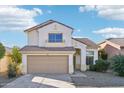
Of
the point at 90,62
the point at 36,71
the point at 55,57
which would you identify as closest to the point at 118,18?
the point at 90,62

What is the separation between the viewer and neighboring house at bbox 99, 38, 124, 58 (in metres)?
36.4

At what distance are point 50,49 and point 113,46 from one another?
984 centimetres

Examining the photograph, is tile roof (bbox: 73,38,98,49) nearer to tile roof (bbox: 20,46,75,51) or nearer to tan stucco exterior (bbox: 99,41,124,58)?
tan stucco exterior (bbox: 99,41,124,58)

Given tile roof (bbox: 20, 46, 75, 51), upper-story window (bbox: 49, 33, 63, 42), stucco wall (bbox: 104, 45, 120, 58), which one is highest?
upper-story window (bbox: 49, 33, 63, 42)

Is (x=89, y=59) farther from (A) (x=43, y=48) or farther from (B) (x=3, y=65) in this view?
(B) (x=3, y=65)

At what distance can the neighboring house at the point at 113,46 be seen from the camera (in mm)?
36375

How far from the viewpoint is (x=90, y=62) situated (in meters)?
34.5

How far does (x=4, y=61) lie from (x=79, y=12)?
8.81 metres

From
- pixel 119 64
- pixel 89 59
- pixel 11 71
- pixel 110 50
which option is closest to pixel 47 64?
pixel 11 71

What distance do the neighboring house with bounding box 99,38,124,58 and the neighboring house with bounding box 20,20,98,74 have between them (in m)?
4.62

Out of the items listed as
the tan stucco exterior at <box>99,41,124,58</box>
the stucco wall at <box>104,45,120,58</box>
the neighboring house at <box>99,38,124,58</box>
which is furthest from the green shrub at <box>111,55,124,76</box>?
the stucco wall at <box>104,45,120,58</box>

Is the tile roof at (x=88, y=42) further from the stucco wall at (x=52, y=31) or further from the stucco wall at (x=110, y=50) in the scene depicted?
the stucco wall at (x=110, y=50)
